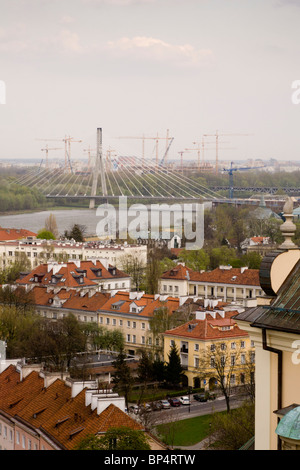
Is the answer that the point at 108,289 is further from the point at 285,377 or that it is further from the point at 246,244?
the point at 285,377

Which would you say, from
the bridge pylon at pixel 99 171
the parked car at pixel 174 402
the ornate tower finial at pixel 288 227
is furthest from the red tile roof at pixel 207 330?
the bridge pylon at pixel 99 171

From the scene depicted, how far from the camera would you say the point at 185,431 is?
314 inches

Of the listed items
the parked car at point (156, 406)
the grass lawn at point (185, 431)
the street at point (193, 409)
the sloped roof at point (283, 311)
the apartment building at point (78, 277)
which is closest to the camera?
the sloped roof at point (283, 311)

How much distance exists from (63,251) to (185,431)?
12774 millimetres

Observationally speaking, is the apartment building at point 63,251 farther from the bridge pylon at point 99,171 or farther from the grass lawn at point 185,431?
the bridge pylon at point 99,171

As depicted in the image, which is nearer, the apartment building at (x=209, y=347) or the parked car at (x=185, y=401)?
the parked car at (x=185, y=401)

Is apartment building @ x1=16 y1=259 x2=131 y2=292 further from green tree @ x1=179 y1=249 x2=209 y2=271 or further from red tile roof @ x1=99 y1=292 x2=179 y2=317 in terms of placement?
green tree @ x1=179 y1=249 x2=209 y2=271

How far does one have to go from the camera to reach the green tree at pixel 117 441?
4.77 meters

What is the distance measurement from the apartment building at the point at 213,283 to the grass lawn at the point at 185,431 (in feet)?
22.3

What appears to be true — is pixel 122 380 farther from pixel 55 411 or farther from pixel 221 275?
pixel 221 275

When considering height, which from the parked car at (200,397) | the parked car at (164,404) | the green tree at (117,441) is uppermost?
the green tree at (117,441)

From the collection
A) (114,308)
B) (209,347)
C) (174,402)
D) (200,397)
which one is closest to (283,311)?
(174,402)

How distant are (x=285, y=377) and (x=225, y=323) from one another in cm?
854
